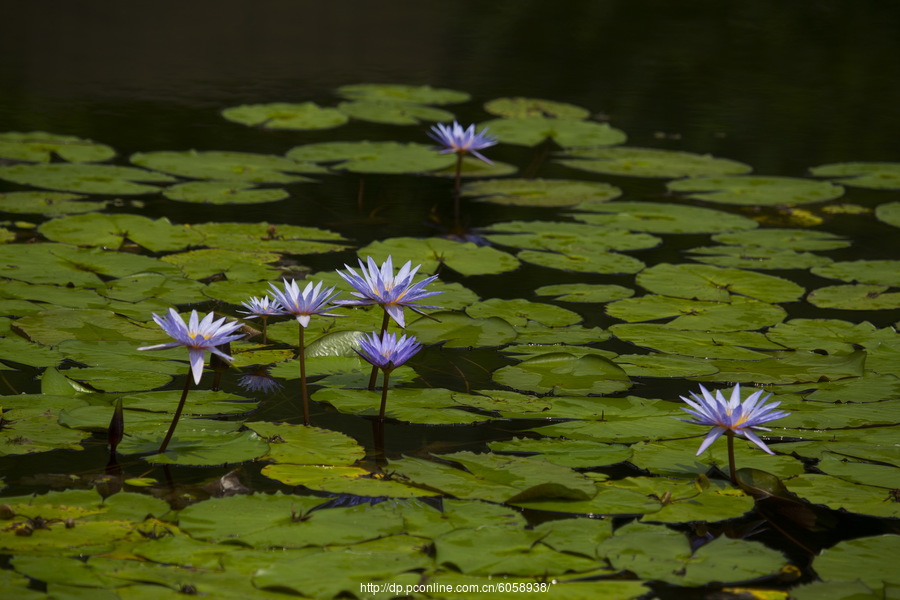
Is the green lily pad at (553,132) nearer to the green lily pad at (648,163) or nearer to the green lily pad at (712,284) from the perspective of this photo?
the green lily pad at (648,163)

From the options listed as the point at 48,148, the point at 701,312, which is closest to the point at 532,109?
the point at 48,148

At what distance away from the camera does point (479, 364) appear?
2527 mm

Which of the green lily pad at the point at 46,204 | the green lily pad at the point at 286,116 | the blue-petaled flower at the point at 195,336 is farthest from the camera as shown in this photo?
the green lily pad at the point at 286,116

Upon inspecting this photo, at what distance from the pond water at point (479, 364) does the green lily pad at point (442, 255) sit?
0.04 ft

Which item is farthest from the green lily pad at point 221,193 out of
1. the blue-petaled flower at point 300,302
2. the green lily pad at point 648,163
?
the blue-petaled flower at point 300,302

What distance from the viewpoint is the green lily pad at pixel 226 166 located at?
415 centimetres

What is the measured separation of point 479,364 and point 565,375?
0.22 metres

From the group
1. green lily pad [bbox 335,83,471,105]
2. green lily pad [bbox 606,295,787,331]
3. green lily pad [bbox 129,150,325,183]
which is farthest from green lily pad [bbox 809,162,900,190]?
green lily pad [bbox 129,150,325,183]

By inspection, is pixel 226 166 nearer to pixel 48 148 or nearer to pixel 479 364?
pixel 48 148

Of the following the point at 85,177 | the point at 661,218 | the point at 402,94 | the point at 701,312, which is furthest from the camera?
the point at 402,94

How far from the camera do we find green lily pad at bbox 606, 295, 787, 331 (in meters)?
2.83

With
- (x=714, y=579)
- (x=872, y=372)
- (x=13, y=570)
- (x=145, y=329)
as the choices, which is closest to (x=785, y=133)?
(x=872, y=372)

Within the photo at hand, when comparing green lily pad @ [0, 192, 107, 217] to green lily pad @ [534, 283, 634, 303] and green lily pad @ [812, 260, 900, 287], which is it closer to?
green lily pad @ [534, 283, 634, 303]

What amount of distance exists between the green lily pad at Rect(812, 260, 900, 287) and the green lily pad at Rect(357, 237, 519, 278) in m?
1.03
